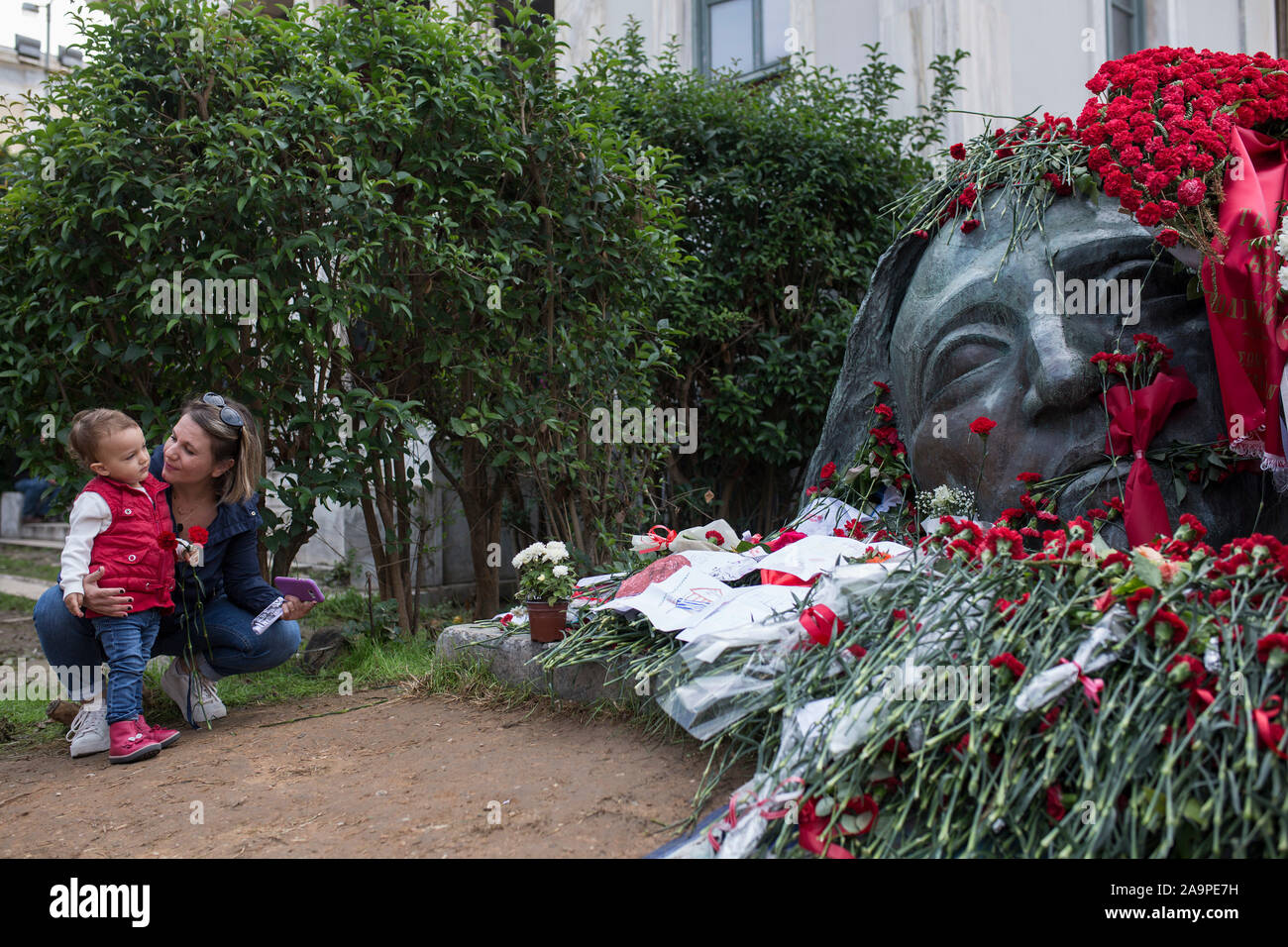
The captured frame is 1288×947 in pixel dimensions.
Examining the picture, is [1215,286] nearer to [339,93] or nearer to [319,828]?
[319,828]

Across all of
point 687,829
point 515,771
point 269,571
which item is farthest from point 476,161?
point 687,829

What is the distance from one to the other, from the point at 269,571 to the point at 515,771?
95.5 inches

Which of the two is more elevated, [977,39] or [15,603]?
[977,39]

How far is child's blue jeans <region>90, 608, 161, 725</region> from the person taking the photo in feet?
11.1

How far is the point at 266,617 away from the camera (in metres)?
3.75

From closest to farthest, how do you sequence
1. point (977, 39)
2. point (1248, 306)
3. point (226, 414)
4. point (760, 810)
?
point (760, 810) → point (1248, 306) → point (226, 414) → point (977, 39)

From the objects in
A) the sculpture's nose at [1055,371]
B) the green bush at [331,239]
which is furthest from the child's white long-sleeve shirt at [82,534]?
the sculpture's nose at [1055,371]

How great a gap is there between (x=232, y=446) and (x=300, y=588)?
69cm

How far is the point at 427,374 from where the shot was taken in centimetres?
498

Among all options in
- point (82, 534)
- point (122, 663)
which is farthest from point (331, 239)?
point (122, 663)

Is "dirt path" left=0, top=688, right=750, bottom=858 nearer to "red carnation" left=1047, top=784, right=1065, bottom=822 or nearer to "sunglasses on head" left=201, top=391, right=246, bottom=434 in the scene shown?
"red carnation" left=1047, top=784, right=1065, bottom=822

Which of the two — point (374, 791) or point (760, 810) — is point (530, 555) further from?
point (760, 810)

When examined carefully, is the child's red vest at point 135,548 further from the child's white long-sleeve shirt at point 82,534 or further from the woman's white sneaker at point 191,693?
the woman's white sneaker at point 191,693
